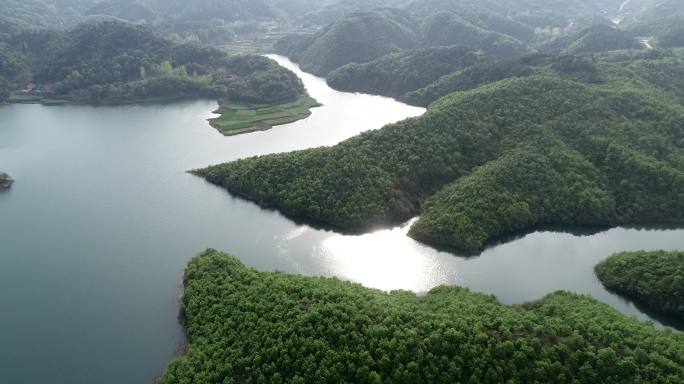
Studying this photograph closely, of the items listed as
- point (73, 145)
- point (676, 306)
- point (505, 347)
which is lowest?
point (73, 145)

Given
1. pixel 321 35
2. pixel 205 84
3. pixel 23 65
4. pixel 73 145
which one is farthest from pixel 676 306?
pixel 23 65

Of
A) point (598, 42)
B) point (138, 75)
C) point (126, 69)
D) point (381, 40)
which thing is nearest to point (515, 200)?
point (381, 40)

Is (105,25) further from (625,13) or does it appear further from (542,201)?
(625,13)

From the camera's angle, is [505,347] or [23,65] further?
[23,65]

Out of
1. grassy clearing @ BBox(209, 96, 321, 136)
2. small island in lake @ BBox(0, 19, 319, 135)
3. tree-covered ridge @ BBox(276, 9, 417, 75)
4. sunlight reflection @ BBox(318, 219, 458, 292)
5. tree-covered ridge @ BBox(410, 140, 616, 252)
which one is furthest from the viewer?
tree-covered ridge @ BBox(276, 9, 417, 75)

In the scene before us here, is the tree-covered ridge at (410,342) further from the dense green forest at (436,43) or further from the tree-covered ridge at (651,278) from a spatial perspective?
the dense green forest at (436,43)

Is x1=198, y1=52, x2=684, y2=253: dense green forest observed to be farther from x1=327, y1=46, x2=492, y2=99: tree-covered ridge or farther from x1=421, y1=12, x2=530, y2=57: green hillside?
x1=421, y1=12, x2=530, y2=57: green hillside

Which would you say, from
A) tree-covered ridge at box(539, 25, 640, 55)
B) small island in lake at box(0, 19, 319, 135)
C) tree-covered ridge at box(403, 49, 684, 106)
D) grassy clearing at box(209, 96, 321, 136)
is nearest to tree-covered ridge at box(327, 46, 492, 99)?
tree-covered ridge at box(403, 49, 684, 106)
